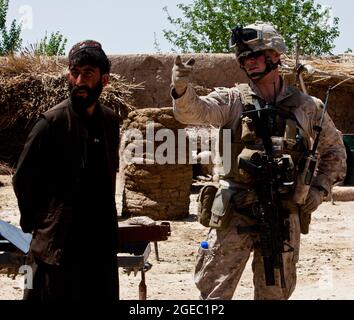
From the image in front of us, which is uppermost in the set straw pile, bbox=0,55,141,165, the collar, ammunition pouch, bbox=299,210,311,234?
straw pile, bbox=0,55,141,165

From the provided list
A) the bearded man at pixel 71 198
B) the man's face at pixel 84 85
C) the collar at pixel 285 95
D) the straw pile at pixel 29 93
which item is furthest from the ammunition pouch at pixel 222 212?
the straw pile at pixel 29 93

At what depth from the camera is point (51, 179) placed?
413cm

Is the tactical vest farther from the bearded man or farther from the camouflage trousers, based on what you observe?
the bearded man

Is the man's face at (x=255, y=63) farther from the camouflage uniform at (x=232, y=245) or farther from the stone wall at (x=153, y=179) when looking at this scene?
the stone wall at (x=153, y=179)

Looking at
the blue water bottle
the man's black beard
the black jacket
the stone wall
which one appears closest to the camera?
the black jacket

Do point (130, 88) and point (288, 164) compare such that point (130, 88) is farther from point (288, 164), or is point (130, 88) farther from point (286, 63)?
point (288, 164)

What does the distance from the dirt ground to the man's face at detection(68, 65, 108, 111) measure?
313cm

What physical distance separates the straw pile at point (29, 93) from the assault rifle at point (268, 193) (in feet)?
29.3

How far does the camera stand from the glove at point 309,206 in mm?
5141

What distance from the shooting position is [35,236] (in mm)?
4199

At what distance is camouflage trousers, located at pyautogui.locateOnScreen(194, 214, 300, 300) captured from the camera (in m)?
4.96

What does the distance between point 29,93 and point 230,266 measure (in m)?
9.80

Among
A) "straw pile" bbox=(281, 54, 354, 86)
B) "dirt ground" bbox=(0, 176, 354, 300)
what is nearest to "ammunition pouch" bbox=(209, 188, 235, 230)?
"dirt ground" bbox=(0, 176, 354, 300)

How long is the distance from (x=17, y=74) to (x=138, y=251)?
30.1 ft
